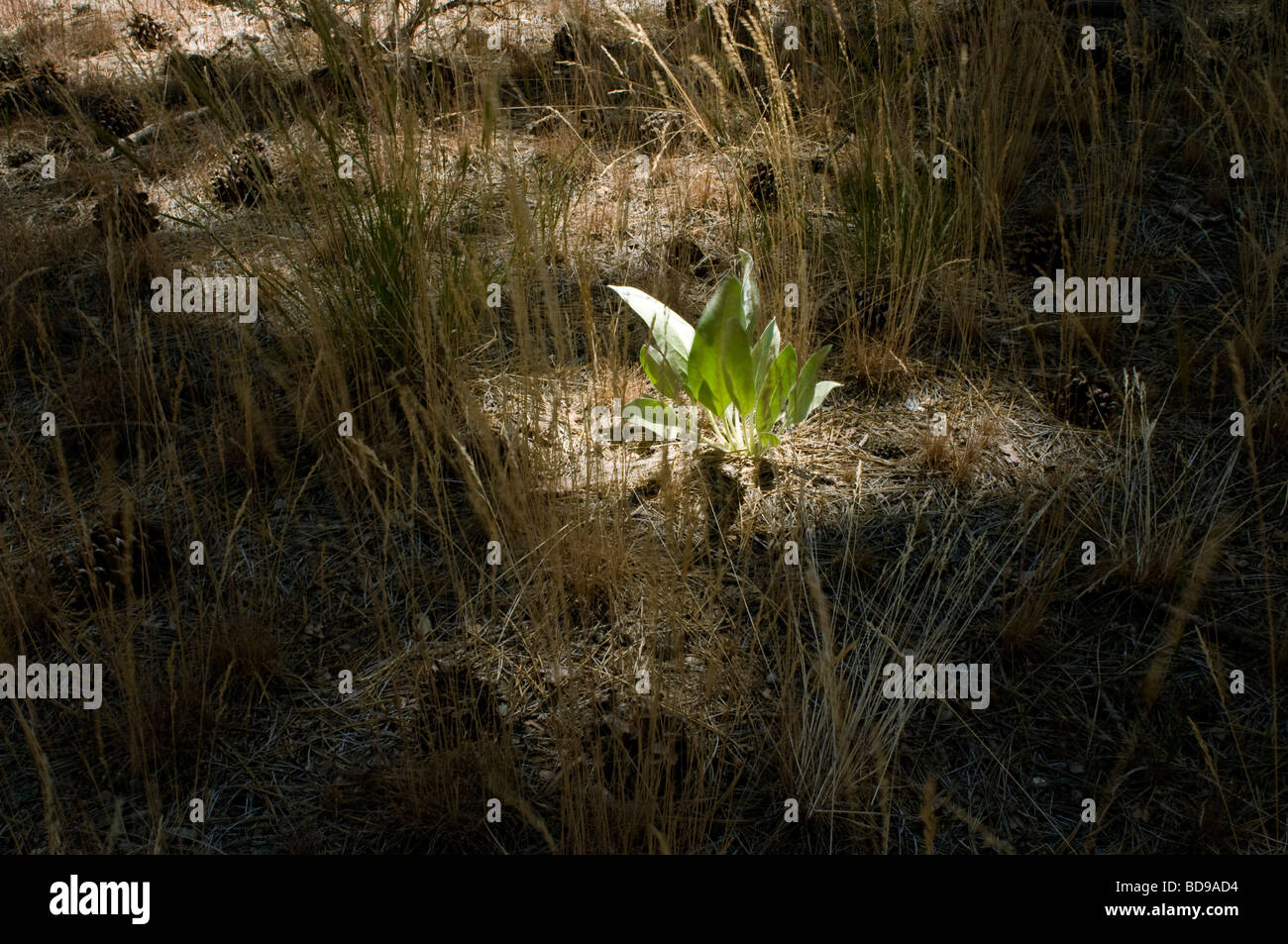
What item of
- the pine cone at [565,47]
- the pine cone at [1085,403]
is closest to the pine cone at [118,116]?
the pine cone at [565,47]

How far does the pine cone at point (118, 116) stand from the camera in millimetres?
3441

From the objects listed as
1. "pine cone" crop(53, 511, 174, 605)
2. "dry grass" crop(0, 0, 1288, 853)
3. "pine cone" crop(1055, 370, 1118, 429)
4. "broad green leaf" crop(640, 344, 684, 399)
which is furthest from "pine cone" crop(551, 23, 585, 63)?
"pine cone" crop(53, 511, 174, 605)

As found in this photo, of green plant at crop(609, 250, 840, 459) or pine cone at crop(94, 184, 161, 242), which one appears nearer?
green plant at crop(609, 250, 840, 459)

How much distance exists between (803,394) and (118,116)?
2.84 meters

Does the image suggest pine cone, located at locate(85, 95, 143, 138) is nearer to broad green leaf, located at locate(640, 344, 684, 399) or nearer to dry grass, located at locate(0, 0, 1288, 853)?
dry grass, located at locate(0, 0, 1288, 853)

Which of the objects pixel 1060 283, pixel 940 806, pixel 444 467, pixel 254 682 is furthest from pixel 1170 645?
pixel 254 682

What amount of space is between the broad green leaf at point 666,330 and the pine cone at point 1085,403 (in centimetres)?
87

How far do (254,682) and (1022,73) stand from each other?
2.71 metres

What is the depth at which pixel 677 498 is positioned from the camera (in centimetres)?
168

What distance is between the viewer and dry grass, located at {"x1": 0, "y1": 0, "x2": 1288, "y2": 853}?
1.56 metres

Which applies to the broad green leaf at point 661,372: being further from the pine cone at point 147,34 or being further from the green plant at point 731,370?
the pine cone at point 147,34

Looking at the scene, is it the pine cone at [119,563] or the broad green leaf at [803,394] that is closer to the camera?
the pine cone at [119,563]

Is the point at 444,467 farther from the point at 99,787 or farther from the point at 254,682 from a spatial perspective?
the point at 99,787

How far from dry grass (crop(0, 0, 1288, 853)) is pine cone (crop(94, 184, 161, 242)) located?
0.04 metres
